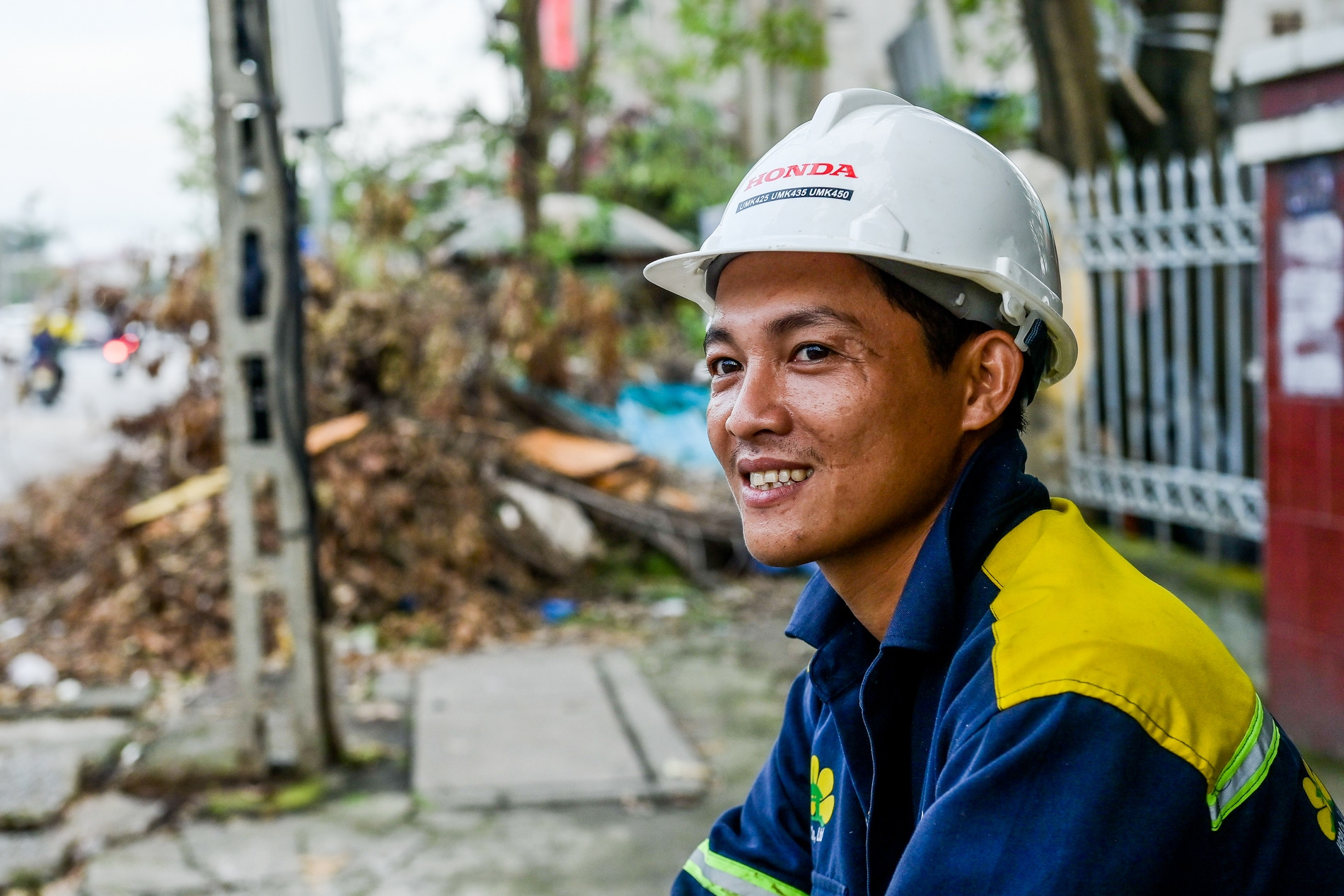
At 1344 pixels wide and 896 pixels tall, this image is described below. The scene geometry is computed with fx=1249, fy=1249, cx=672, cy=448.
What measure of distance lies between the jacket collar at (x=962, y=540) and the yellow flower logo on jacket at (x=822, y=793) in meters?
0.30

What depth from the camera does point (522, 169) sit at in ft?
33.4

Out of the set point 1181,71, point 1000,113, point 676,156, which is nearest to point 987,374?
point 1181,71

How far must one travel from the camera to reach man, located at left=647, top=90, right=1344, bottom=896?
3.86 ft

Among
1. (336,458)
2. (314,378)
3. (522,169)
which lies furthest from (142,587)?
→ (522,169)

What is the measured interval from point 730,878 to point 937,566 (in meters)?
0.69

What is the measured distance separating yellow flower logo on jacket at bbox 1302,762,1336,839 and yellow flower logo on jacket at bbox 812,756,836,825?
555 millimetres

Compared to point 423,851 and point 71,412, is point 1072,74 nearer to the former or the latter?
point 423,851

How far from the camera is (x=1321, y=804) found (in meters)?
1.38

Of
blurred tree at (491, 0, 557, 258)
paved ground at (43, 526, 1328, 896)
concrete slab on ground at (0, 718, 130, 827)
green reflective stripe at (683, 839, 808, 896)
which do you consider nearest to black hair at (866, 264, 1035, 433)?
green reflective stripe at (683, 839, 808, 896)

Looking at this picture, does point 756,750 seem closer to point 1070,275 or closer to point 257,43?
point 1070,275

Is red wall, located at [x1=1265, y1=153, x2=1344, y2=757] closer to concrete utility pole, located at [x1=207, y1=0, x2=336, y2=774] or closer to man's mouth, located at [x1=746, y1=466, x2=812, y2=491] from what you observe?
man's mouth, located at [x1=746, y1=466, x2=812, y2=491]

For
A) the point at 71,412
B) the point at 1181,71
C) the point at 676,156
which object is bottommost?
the point at 71,412

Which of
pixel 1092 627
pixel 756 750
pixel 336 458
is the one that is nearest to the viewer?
pixel 1092 627

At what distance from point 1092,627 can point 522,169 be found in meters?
9.41
